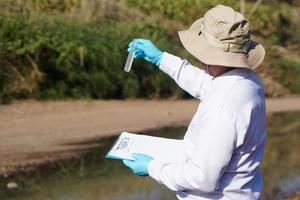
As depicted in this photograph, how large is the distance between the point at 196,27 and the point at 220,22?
0.17m

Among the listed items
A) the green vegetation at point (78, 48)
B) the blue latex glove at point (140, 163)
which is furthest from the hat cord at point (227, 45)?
the green vegetation at point (78, 48)

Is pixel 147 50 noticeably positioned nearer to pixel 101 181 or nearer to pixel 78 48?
pixel 101 181

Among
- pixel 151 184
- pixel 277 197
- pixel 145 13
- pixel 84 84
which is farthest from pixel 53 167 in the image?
pixel 145 13

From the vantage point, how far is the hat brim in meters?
3.02

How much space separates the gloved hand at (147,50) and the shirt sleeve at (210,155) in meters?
0.87

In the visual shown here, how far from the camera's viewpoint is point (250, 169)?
311 cm

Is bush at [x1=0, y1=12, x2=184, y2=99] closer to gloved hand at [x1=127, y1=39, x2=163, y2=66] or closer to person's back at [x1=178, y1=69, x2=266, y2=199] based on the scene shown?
gloved hand at [x1=127, y1=39, x2=163, y2=66]

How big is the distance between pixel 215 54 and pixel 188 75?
1.95 ft

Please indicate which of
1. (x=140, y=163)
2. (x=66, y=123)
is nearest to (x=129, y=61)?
(x=140, y=163)

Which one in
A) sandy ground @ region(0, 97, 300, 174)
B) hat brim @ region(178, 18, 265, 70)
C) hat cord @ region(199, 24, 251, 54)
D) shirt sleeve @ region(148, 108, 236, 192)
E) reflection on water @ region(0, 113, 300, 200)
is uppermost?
hat cord @ region(199, 24, 251, 54)

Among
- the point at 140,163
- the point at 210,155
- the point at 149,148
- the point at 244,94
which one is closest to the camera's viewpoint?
the point at 210,155

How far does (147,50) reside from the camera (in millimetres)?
3812

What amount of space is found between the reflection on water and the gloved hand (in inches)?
153

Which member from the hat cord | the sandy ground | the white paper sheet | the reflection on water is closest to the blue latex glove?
the white paper sheet
